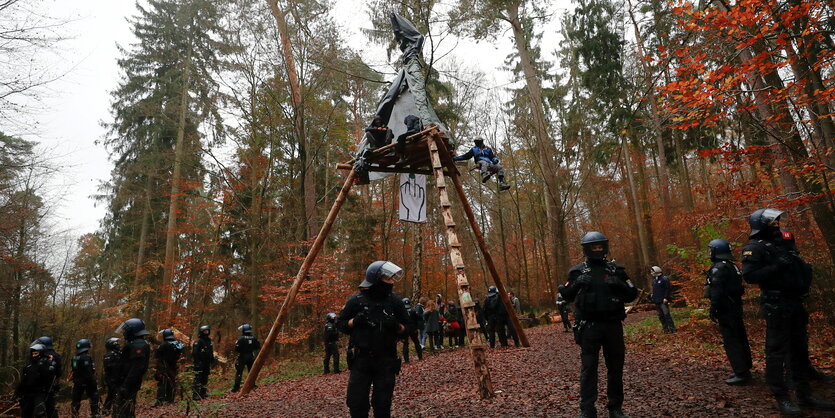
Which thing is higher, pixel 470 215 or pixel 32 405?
pixel 470 215

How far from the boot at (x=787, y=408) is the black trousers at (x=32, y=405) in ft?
38.4

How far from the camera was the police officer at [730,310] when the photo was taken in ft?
18.9

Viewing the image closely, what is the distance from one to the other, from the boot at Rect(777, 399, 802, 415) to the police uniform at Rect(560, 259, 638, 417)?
1.57 meters

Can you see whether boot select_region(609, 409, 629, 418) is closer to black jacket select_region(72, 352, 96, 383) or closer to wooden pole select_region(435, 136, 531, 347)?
wooden pole select_region(435, 136, 531, 347)

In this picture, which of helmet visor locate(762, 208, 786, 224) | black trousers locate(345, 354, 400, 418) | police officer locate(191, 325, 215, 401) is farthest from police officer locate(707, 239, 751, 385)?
police officer locate(191, 325, 215, 401)

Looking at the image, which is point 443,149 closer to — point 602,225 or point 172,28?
point 172,28

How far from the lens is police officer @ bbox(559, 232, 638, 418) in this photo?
4.58 meters

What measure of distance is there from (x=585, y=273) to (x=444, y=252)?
23.1 meters

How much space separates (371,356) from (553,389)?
3460mm

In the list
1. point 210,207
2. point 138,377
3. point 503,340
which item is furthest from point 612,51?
point 210,207

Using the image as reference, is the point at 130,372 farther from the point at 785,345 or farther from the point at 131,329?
the point at 785,345

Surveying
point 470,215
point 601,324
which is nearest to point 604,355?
point 601,324

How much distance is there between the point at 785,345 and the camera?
15.1 feet

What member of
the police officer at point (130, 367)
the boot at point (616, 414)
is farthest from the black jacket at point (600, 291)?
the police officer at point (130, 367)
